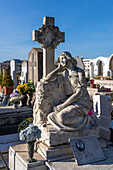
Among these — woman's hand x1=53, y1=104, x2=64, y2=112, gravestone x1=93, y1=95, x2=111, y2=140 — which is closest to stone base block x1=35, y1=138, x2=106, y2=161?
woman's hand x1=53, y1=104, x2=64, y2=112

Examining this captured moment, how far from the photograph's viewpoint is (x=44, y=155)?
352 centimetres

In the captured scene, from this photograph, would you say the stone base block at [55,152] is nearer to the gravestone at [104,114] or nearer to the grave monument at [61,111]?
the grave monument at [61,111]

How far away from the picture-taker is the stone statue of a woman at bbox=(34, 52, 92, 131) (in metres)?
3.89

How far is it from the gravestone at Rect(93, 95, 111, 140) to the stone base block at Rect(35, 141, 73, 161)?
1.84m

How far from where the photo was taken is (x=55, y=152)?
3.51m

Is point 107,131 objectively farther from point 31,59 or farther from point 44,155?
point 31,59

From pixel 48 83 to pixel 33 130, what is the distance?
3.83ft

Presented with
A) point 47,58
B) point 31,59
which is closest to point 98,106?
point 47,58

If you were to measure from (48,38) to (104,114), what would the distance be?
4.30 meters

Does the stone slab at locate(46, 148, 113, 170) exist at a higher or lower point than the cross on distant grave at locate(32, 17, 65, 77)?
lower

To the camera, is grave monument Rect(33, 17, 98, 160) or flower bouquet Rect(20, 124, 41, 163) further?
grave monument Rect(33, 17, 98, 160)

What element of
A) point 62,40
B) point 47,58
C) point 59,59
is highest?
point 62,40

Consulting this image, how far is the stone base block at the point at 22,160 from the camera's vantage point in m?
3.27

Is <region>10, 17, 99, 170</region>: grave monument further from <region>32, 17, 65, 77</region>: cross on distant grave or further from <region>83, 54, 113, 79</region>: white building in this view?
<region>83, 54, 113, 79</region>: white building
